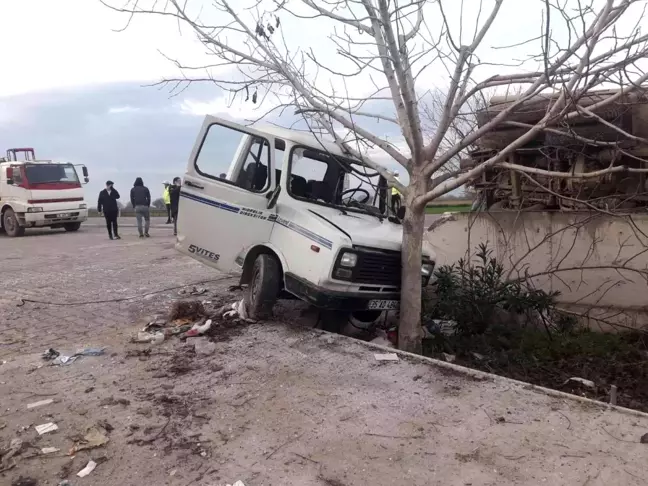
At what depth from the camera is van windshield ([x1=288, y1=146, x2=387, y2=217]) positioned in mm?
6309

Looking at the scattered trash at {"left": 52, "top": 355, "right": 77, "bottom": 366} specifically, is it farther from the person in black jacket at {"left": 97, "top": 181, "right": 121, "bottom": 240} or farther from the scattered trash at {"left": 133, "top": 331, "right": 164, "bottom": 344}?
the person in black jacket at {"left": 97, "top": 181, "right": 121, "bottom": 240}

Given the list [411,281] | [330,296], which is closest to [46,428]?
[330,296]

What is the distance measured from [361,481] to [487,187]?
5523 mm

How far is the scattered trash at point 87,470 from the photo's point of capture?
10.3 ft

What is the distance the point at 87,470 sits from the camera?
10.4ft

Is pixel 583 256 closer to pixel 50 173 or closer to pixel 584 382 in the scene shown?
pixel 584 382

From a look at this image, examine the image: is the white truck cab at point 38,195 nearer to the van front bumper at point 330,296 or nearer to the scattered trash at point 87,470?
the van front bumper at point 330,296

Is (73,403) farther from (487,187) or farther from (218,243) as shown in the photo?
(487,187)

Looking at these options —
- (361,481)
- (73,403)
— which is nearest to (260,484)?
(361,481)

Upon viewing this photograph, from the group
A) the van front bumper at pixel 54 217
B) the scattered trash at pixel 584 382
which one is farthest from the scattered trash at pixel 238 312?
the van front bumper at pixel 54 217

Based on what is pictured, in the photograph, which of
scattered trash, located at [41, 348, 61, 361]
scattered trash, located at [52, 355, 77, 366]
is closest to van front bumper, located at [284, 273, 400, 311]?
scattered trash, located at [52, 355, 77, 366]

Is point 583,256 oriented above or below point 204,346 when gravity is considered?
above

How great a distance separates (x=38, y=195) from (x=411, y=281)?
1516 centimetres

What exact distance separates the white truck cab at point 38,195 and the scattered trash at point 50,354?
529 inches
